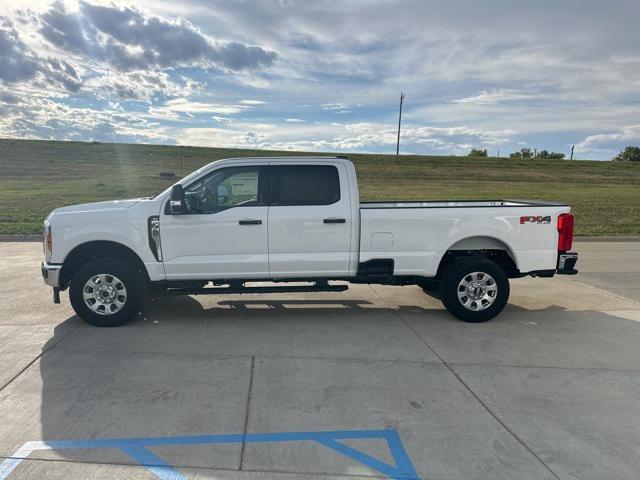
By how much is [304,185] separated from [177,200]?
149 centimetres

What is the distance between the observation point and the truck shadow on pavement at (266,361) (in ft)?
11.0

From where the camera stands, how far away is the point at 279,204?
574cm

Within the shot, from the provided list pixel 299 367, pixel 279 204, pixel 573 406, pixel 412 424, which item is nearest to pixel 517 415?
pixel 573 406

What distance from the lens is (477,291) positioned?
595 centimetres

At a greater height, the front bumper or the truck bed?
the truck bed

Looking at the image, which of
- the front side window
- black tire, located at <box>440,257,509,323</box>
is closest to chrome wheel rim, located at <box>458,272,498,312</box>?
black tire, located at <box>440,257,509,323</box>

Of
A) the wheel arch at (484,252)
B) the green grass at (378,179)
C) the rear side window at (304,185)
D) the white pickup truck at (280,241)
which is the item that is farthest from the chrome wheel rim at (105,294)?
the green grass at (378,179)

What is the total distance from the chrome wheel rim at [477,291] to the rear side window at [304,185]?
190 centimetres

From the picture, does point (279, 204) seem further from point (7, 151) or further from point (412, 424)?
point (7, 151)

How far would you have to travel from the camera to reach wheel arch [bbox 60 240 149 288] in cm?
556

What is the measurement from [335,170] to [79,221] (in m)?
3.02

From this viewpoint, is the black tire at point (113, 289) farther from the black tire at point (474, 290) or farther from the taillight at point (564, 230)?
the taillight at point (564, 230)

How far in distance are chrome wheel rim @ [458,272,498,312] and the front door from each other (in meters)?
2.43

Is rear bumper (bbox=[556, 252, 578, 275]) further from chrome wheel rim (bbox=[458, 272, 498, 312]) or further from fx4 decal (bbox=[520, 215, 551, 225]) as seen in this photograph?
chrome wheel rim (bbox=[458, 272, 498, 312])
